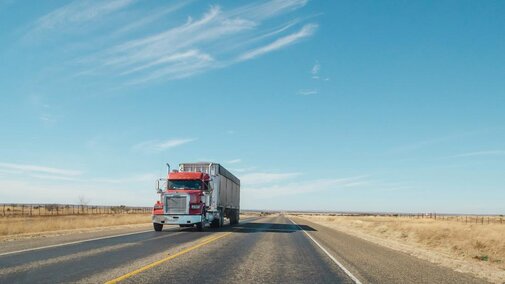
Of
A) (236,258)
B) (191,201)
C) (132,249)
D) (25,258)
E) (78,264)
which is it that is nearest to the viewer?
(78,264)

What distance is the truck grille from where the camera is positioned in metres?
26.5

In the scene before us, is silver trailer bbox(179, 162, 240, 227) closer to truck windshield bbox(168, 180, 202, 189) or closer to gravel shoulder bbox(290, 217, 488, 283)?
truck windshield bbox(168, 180, 202, 189)

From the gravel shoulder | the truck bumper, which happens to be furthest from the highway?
the truck bumper

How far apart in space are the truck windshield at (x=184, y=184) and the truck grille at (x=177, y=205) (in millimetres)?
977

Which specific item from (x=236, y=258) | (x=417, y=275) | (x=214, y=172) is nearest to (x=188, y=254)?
(x=236, y=258)

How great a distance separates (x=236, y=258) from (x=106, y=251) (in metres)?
4.15

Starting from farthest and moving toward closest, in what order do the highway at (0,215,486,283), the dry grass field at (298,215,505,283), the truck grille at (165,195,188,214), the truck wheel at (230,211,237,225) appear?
the truck wheel at (230,211,237,225) → the truck grille at (165,195,188,214) → the dry grass field at (298,215,505,283) → the highway at (0,215,486,283)

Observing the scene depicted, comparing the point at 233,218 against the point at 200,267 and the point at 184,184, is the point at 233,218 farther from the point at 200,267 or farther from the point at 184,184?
the point at 200,267

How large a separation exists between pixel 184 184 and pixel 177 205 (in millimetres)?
1485

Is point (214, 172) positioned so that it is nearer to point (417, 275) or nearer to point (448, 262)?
point (448, 262)

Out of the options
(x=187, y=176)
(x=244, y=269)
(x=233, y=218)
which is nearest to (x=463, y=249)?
(x=244, y=269)

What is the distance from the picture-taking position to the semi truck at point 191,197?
26.5 meters

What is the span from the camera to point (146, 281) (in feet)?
27.9

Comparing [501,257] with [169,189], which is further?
[169,189]
